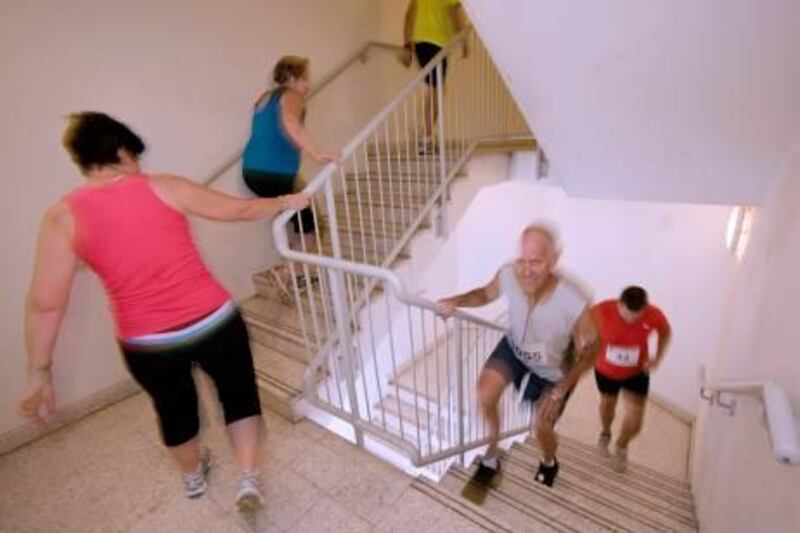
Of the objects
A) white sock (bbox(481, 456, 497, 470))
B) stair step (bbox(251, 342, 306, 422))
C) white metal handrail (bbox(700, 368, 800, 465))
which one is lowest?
white sock (bbox(481, 456, 497, 470))

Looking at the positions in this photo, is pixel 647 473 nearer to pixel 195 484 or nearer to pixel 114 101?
pixel 195 484

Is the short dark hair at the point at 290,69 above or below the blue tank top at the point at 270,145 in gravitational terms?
above

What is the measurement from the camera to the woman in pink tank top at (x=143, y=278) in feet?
3.84

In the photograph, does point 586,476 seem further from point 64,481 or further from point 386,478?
point 64,481

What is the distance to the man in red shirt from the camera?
2.48 m

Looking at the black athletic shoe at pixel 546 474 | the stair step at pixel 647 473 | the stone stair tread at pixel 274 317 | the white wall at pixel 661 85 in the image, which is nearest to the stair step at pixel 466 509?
the black athletic shoe at pixel 546 474

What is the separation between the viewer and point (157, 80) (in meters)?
2.55

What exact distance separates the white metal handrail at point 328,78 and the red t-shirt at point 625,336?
258 centimetres

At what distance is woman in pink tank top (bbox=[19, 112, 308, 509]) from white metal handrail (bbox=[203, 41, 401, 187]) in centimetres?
162

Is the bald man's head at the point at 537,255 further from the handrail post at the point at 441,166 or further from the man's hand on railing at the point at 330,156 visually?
the handrail post at the point at 441,166

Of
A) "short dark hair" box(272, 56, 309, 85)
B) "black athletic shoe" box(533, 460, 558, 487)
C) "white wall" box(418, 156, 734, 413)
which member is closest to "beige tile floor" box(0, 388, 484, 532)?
"black athletic shoe" box(533, 460, 558, 487)

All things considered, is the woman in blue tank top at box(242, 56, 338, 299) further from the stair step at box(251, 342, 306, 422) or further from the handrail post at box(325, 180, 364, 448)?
the stair step at box(251, 342, 306, 422)

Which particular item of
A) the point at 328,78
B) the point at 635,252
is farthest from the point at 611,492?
the point at 328,78

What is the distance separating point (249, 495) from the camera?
61.0 inches
